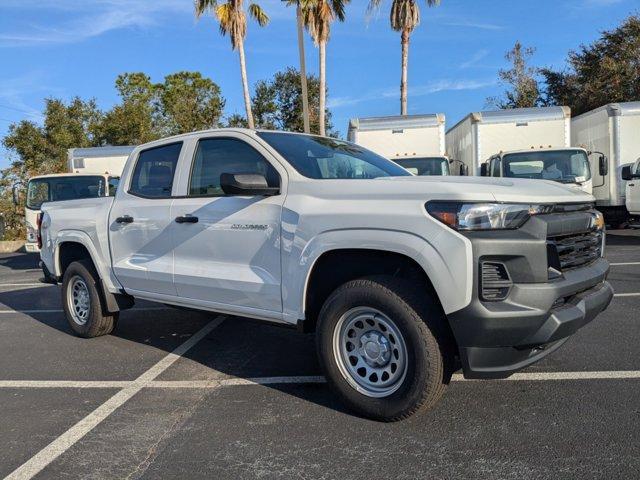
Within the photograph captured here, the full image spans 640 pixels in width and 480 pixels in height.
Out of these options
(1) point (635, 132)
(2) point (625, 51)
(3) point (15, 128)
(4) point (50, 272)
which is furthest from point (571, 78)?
(4) point (50, 272)

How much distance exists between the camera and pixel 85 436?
362 cm

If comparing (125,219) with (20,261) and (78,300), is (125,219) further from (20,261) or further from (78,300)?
(20,261)

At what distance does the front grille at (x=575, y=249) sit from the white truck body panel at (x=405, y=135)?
9666 mm

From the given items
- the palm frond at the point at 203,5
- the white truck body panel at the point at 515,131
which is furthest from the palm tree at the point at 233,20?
the white truck body panel at the point at 515,131

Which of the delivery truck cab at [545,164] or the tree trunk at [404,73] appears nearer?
the delivery truck cab at [545,164]

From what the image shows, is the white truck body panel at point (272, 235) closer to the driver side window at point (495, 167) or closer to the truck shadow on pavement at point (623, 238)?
the driver side window at point (495, 167)

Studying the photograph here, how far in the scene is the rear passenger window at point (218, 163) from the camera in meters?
4.44

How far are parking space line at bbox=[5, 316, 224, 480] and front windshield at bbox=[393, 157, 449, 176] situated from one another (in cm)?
824

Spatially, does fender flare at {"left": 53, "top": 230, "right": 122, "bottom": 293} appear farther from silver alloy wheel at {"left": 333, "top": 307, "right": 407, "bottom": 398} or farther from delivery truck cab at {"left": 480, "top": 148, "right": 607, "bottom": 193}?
delivery truck cab at {"left": 480, "top": 148, "right": 607, "bottom": 193}

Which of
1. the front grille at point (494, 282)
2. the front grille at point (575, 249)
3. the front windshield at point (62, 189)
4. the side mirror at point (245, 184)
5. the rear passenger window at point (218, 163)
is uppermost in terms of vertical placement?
the front windshield at point (62, 189)

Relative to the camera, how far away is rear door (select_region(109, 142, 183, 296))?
195 inches

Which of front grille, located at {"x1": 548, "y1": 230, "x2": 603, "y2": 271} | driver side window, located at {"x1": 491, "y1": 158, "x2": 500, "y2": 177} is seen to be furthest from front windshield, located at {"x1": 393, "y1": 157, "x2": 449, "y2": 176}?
front grille, located at {"x1": 548, "y1": 230, "x2": 603, "y2": 271}

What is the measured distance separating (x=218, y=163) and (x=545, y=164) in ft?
31.3

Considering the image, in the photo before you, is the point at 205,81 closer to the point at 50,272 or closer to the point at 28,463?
the point at 50,272
